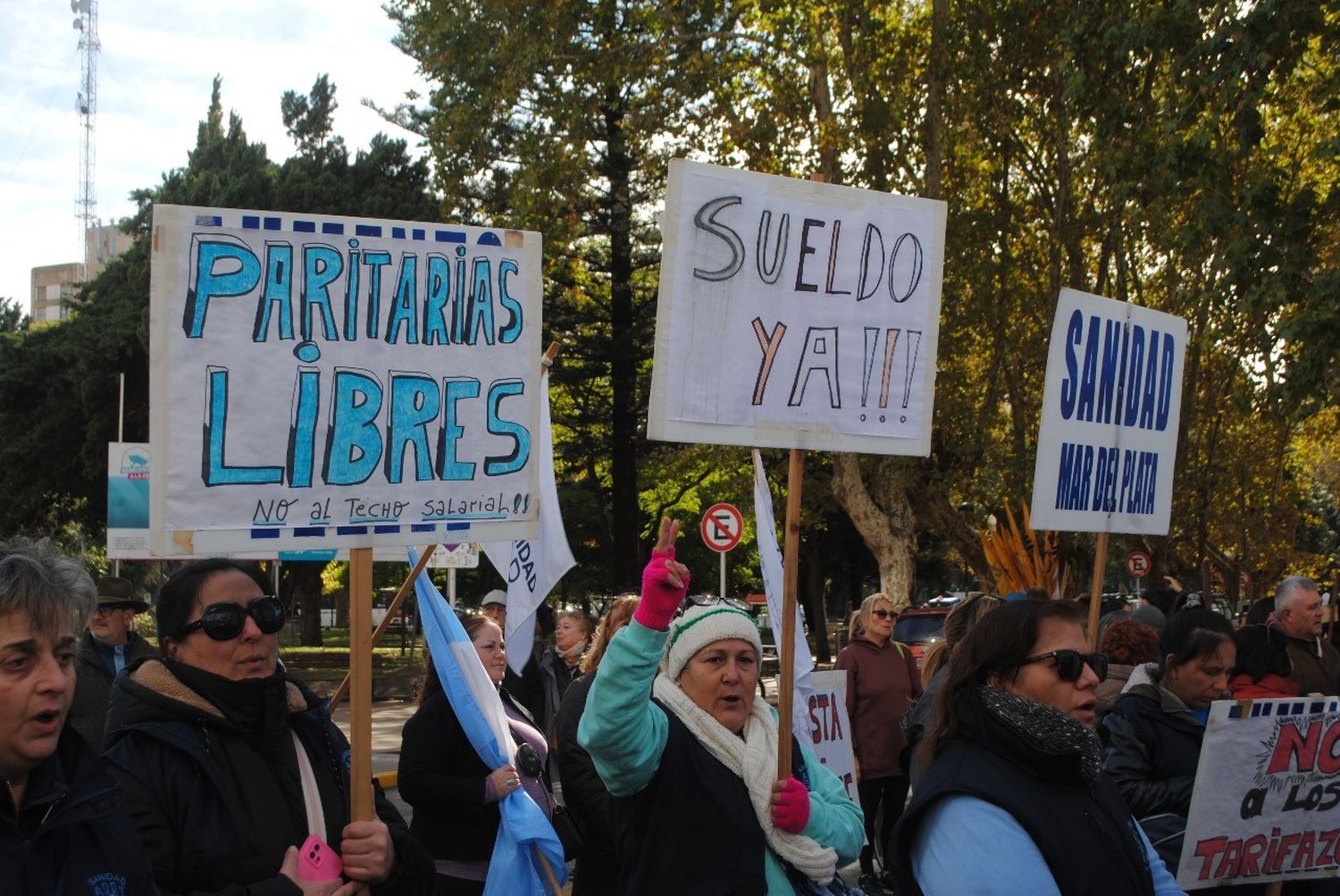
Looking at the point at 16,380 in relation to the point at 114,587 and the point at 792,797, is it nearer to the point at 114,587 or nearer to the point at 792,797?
the point at 114,587

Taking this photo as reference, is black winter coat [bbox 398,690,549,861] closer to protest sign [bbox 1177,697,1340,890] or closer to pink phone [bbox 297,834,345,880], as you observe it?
pink phone [bbox 297,834,345,880]

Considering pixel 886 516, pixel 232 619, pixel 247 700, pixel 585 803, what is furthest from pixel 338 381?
pixel 886 516

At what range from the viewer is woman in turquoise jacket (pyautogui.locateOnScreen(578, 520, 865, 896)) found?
370cm

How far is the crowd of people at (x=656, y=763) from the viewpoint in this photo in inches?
110

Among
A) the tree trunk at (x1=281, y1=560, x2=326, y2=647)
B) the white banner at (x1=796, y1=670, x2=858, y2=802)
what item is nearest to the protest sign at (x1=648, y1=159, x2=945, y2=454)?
the white banner at (x1=796, y1=670, x2=858, y2=802)

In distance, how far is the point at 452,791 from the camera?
5.39m

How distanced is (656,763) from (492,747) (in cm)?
151

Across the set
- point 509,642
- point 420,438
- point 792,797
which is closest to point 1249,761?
point 792,797

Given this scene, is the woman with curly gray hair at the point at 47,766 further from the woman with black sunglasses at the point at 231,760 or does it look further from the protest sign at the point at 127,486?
the protest sign at the point at 127,486

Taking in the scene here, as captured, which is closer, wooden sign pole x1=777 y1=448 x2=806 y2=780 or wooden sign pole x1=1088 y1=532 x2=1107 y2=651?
wooden sign pole x1=777 y1=448 x2=806 y2=780

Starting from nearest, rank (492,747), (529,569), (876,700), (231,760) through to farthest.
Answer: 1. (231,760)
2. (492,747)
3. (529,569)
4. (876,700)

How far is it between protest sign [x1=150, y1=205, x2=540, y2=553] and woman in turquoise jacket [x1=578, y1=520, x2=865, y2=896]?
2.41 feet

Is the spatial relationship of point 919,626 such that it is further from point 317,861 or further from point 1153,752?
point 317,861

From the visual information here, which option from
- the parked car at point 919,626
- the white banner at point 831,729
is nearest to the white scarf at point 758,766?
the white banner at point 831,729
